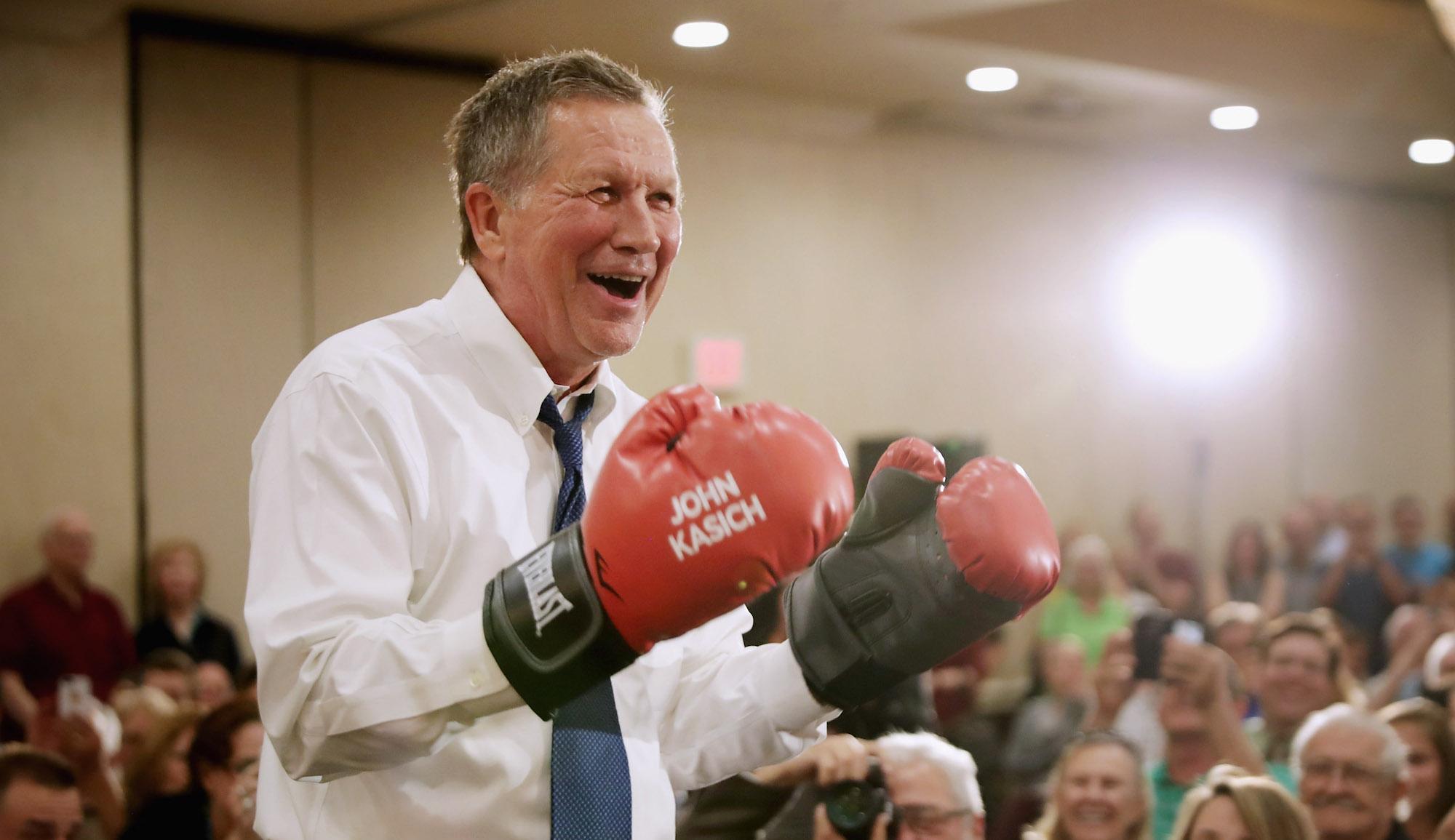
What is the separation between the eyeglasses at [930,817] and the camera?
114 inches

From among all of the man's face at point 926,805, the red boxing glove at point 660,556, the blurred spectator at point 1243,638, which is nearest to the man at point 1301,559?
the blurred spectator at point 1243,638

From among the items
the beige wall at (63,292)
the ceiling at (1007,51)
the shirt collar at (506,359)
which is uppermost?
the ceiling at (1007,51)

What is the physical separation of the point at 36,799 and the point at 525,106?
7.42 ft

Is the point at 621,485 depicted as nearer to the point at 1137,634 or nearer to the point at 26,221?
the point at 1137,634

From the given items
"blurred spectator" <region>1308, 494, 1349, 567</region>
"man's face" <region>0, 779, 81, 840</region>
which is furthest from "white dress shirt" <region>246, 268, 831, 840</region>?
"blurred spectator" <region>1308, 494, 1349, 567</region>

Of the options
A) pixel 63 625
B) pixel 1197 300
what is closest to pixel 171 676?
pixel 63 625

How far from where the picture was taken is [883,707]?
3547 mm

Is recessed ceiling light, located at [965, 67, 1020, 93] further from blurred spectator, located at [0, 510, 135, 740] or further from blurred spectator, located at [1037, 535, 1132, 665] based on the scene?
blurred spectator, located at [0, 510, 135, 740]

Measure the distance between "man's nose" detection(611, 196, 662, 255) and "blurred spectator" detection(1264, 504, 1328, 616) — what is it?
23.4 feet

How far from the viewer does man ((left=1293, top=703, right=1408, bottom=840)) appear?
3.20 metres

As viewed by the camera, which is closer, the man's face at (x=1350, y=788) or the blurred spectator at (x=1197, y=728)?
the man's face at (x=1350, y=788)

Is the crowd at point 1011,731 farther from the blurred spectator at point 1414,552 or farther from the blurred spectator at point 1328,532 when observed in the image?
the blurred spectator at point 1328,532

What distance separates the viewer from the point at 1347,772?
3229mm

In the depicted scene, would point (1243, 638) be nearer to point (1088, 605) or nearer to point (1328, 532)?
point (1088, 605)
